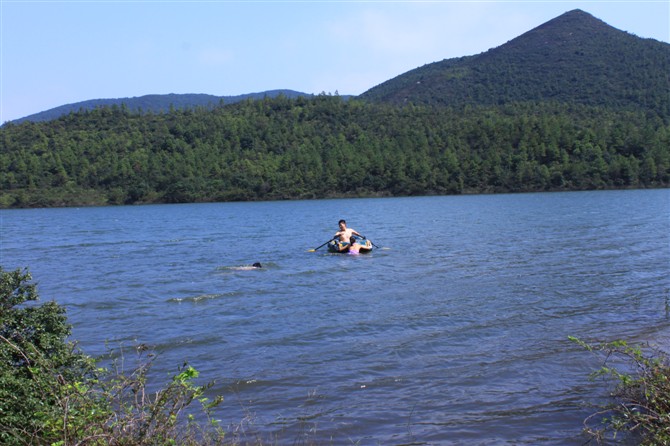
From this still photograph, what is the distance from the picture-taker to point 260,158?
132375mm

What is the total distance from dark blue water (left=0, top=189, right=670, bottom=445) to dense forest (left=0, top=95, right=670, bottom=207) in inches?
3336

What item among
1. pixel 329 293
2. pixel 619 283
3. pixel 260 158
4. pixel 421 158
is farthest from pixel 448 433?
pixel 260 158

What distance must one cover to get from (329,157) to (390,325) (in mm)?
116639

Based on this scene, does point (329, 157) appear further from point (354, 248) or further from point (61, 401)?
point (61, 401)

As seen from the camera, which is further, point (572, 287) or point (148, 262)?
point (148, 262)

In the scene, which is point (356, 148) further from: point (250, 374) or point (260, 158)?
point (250, 374)

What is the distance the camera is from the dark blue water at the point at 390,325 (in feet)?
27.2

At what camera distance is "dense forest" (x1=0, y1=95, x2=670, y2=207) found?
4291 inches

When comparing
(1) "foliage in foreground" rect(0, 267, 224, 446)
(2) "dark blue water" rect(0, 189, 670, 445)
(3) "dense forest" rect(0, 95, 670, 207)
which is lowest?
(2) "dark blue water" rect(0, 189, 670, 445)

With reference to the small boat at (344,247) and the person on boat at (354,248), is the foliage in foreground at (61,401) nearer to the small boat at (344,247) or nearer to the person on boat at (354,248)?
the person on boat at (354,248)

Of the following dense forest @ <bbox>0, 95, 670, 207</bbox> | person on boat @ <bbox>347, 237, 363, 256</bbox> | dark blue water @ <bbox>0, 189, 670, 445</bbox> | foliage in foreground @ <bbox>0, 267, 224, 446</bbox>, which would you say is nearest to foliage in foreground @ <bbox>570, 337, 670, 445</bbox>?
dark blue water @ <bbox>0, 189, 670, 445</bbox>

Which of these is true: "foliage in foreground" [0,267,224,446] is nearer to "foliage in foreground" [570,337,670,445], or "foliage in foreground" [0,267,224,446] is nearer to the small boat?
"foliage in foreground" [570,337,670,445]

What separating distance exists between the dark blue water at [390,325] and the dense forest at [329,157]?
8473 centimetres

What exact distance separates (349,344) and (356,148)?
124 meters
